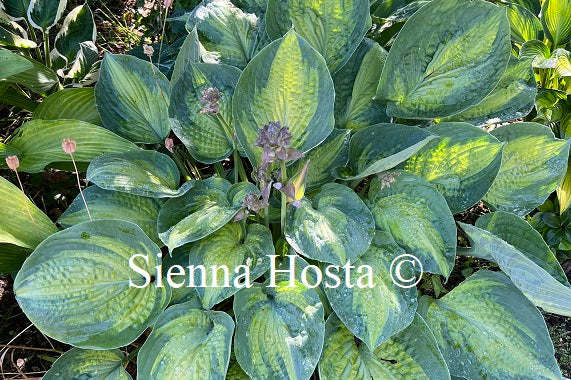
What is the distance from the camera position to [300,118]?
119cm

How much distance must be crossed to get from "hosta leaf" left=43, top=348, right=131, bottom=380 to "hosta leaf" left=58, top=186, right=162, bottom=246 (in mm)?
244

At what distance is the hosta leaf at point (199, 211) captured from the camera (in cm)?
105

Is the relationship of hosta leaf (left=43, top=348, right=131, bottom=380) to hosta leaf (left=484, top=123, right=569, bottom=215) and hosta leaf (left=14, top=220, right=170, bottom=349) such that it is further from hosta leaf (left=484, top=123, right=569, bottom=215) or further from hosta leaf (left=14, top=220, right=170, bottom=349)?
hosta leaf (left=484, top=123, right=569, bottom=215)

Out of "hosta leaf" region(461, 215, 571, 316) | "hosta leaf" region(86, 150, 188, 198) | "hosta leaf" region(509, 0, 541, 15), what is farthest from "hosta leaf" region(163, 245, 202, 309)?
"hosta leaf" region(509, 0, 541, 15)

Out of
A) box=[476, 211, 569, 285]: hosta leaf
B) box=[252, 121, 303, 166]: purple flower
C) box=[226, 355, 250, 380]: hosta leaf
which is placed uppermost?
box=[252, 121, 303, 166]: purple flower

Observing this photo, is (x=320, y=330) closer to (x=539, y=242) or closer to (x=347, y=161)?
(x=347, y=161)

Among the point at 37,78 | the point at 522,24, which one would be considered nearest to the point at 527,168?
the point at 522,24

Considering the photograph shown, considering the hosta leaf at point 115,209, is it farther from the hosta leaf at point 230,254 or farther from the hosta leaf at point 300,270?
the hosta leaf at point 300,270

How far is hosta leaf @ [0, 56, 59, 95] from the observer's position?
144 centimetres

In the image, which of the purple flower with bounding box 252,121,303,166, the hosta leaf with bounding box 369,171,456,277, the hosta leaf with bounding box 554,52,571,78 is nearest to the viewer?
the purple flower with bounding box 252,121,303,166

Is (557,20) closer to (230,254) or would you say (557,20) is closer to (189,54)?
(189,54)

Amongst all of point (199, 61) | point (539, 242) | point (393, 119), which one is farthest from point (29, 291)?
point (539, 242)

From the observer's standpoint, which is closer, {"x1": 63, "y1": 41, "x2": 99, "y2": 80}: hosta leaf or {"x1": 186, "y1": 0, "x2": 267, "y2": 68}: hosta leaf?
{"x1": 186, "y1": 0, "x2": 267, "y2": 68}: hosta leaf

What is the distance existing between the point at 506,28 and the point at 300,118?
1.56ft
